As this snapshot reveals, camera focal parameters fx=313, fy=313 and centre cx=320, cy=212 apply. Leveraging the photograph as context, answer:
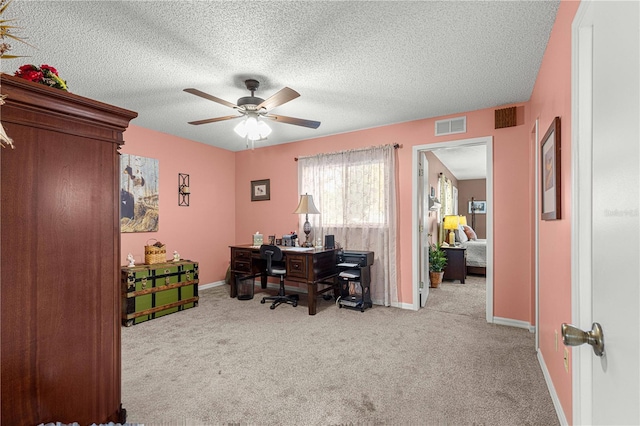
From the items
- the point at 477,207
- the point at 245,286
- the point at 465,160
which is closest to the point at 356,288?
the point at 245,286

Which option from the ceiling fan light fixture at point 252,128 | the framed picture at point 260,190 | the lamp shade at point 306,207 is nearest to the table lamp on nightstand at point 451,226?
the lamp shade at point 306,207

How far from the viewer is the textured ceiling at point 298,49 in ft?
6.30

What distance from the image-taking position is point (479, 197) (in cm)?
959

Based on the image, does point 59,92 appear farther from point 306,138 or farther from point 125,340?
point 306,138

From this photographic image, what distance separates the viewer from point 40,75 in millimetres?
1193

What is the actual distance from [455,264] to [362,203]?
2.67 meters

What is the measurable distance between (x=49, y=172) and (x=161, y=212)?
12.0 feet

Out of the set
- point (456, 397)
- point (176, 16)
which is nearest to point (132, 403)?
point (456, 397)

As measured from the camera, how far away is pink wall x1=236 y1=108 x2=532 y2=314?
136 inches

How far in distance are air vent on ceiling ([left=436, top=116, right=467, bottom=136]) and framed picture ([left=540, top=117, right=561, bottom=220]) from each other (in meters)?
1.42

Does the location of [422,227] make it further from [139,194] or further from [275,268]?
[139,194]

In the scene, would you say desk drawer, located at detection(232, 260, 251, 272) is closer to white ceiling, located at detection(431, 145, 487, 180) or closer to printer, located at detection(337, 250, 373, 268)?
printer, located at detection(337, 250, 373, 268)

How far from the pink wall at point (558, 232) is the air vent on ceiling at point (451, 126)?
1.28 m

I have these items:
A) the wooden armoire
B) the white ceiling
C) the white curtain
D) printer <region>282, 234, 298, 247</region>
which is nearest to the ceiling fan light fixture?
the wooden armoire
